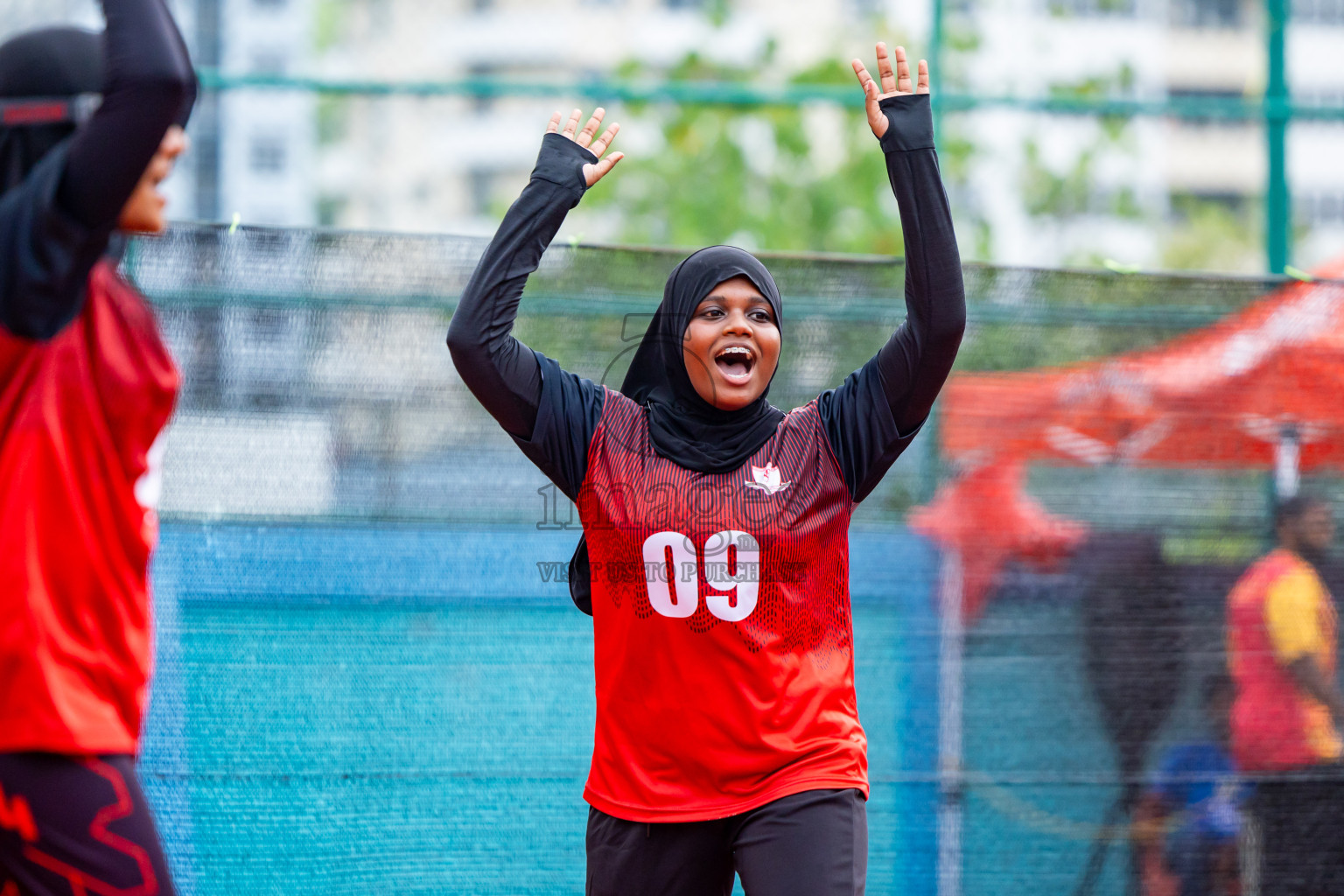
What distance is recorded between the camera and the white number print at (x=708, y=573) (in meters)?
2.82

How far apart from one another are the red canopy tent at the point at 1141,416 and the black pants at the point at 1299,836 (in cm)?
106

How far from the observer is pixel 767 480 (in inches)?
116

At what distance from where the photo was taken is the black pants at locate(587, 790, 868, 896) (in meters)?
2.66

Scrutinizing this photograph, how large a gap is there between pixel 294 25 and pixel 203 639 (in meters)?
13.4

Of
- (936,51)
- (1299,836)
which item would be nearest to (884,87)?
(1299,836)

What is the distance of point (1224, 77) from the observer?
37.3m

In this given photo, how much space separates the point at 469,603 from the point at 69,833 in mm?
1971

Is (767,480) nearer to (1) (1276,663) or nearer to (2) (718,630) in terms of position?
(2) (718,630)

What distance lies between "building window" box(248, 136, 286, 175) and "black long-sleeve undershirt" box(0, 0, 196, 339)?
703 centimetres

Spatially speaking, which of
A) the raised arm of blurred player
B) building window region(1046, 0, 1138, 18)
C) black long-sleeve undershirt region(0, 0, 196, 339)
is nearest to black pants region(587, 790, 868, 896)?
the raised arm of blurred player

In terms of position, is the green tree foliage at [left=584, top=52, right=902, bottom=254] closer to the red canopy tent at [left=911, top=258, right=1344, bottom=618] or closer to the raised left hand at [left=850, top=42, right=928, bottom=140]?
the red canopy tent at [left=911, top=258, right=1344, bottom=618]

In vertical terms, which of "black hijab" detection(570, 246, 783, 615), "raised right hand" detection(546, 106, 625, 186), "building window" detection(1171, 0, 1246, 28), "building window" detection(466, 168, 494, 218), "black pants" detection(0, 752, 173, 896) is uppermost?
"building window" detection(1171, 0, 1246, 28)

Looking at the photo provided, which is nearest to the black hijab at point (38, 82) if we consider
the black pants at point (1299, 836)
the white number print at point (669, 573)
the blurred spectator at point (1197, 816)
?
the white number print at point (669, 573)

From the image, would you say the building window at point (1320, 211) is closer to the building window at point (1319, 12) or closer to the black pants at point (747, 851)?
the building window at point (1319, 12)
